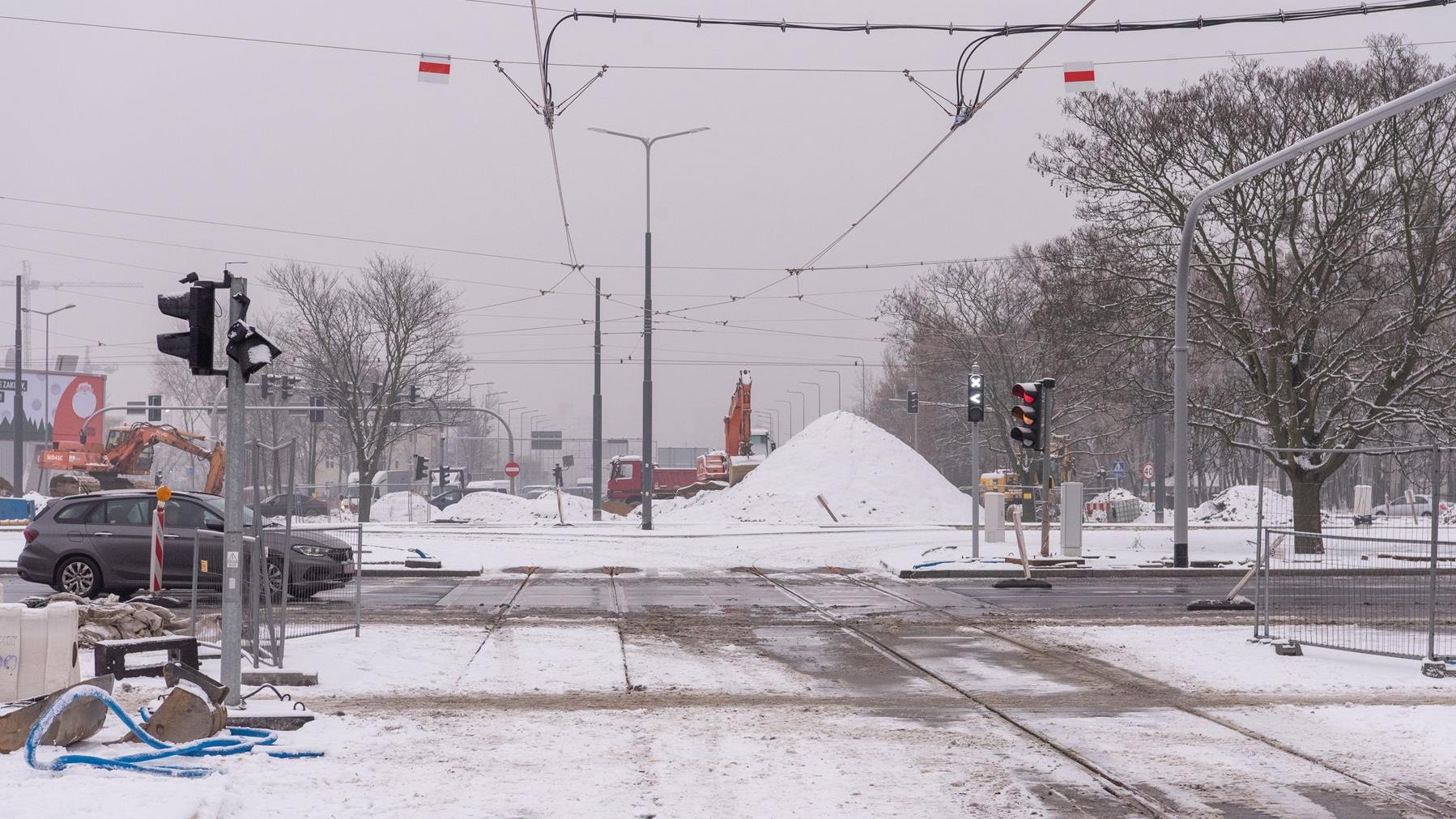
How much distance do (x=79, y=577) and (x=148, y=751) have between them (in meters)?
11.7

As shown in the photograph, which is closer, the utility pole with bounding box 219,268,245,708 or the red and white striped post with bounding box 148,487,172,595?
the utility pole with bounding box 219,268,245,708

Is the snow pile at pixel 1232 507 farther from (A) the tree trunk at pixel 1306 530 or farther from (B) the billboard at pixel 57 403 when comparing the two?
(B) the billboard at pixel 57 403

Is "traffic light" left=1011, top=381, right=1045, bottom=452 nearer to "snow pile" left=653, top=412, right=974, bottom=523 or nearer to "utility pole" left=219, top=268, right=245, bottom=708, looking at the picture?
"utility pole" left=219, top=268, right=245, bottom=708

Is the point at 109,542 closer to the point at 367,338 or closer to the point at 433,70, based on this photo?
the point at 433,70

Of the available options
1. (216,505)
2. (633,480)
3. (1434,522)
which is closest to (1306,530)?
(1434,522)

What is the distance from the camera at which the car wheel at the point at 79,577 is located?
18031mm

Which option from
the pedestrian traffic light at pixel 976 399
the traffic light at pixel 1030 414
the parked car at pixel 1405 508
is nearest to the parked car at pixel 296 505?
the parked car at pixel 1405 508

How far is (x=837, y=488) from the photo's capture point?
167 ft

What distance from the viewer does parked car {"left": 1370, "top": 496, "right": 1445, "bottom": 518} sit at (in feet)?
39.8

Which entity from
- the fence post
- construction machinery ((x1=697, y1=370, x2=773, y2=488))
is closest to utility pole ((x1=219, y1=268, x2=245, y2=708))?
the fence post

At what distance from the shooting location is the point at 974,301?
56.9 m

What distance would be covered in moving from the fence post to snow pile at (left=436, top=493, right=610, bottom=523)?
41460 mm

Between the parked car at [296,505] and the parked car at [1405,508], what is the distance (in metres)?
10.4

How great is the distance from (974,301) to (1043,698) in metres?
47.5
